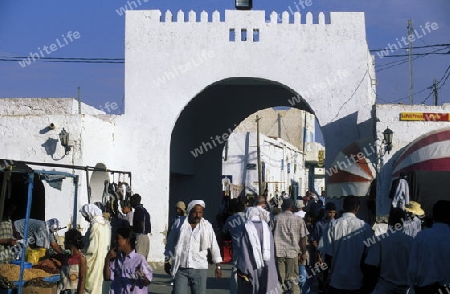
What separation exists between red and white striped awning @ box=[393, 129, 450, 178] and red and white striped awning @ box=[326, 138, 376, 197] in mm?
1359

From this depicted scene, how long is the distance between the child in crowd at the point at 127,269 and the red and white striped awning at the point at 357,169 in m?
9.97

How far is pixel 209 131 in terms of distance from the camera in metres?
24.2

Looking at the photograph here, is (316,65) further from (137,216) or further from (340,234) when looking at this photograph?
(340,234)

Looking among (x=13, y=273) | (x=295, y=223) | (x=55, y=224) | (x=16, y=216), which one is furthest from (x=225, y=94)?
(x=13, y=273)

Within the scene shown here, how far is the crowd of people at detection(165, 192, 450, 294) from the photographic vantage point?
6531mm

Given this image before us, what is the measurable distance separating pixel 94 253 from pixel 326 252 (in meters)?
3.02

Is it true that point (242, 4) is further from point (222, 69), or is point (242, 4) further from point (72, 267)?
point (222, 69)

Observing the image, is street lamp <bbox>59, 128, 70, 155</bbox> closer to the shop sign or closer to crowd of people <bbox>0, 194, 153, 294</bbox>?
crowd of people <bbox>0, 194, 153, 294</bbox>

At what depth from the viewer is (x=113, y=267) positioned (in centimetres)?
782

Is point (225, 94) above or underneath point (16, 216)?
above

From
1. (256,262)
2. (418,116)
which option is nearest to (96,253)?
(256,262)

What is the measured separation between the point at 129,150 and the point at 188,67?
259 cm

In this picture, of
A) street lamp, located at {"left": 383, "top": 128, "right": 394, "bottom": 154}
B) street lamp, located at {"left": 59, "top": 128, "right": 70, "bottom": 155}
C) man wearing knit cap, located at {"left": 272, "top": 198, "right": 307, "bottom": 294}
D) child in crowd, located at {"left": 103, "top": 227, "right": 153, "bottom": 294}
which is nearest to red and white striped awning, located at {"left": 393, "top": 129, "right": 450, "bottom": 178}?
street lamp, located at {"left": 383, "top": 128, "right": 394, "bottom": 154}

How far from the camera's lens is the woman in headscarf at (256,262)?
29.2 feet
